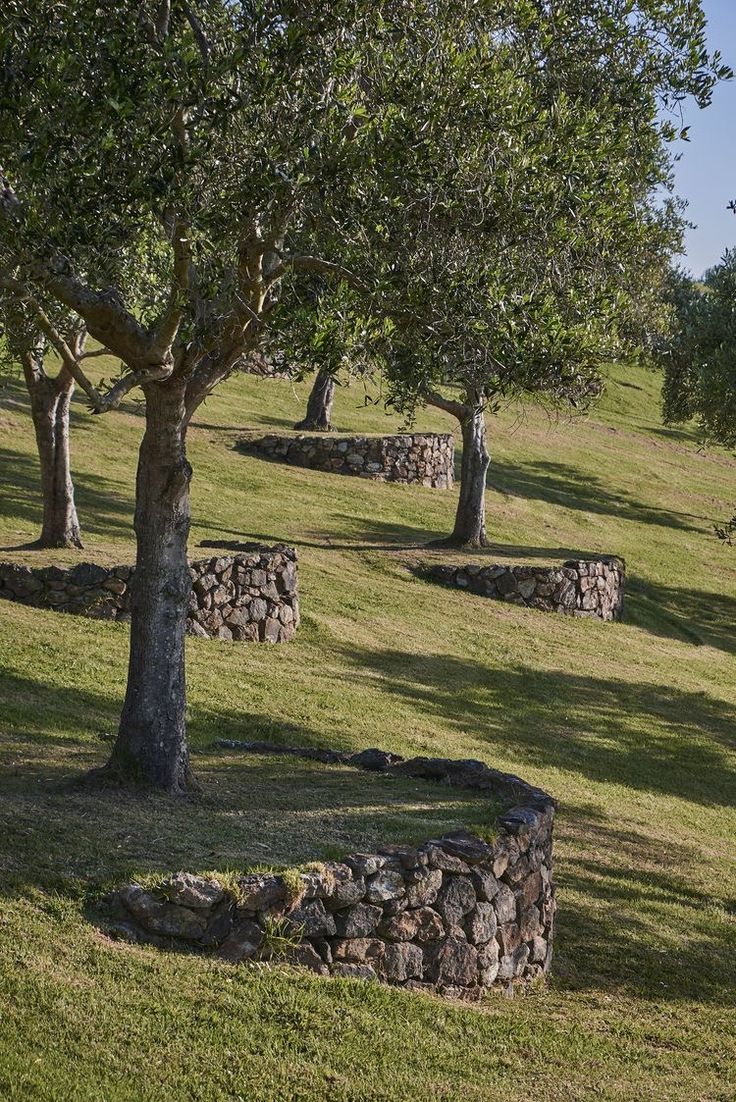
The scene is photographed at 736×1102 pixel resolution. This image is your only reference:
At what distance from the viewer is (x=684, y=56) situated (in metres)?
13.7

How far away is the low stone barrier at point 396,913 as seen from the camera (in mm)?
8617

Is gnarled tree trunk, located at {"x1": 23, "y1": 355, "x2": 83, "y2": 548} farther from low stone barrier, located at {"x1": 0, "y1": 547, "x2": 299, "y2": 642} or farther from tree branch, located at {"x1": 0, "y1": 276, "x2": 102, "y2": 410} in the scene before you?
tree branch, located at {"x1": 0, "y1": 276, "x2": 102, "y2": 410}

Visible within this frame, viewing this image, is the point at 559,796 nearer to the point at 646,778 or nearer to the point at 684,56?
the point at 646,778

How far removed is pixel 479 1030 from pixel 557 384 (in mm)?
6011

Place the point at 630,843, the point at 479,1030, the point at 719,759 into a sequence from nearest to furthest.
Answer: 1. the point at 479,1030
2. the point at 630,843
3. the point at 719,759

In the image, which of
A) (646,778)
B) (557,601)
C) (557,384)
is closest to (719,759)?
(646,778)

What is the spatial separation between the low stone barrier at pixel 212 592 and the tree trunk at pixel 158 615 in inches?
324

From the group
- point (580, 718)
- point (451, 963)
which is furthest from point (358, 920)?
point (580, 718)

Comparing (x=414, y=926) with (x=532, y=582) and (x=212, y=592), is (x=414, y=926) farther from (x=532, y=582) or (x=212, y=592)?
(x=532, y=582)

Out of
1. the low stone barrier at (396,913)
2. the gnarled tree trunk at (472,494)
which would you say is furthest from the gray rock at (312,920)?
the gnarled tree trunk at (472,494)

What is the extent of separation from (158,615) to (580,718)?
11391mm

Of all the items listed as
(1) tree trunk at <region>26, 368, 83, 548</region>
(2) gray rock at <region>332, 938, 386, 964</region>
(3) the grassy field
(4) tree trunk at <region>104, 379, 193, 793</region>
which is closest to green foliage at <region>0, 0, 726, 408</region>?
(4) tree trunk at <region>104, 379, 193, 793</region>

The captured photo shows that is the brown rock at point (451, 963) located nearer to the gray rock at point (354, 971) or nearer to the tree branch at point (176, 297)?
the gray rock at point (354, 971)

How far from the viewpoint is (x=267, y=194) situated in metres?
11.1
